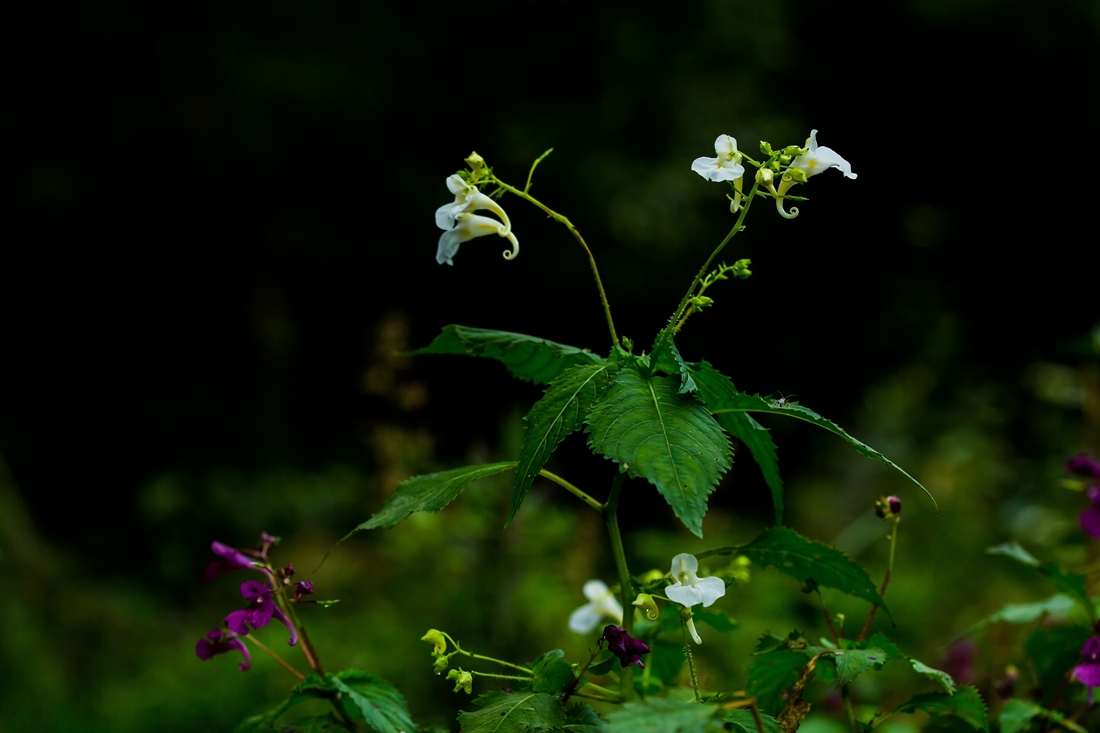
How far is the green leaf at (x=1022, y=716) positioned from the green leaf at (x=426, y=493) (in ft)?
1.75

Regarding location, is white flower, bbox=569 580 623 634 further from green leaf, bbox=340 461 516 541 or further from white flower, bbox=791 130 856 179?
white flower, bbox=791 130 856 179

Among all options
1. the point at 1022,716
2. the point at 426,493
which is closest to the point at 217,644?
the point at 426,493

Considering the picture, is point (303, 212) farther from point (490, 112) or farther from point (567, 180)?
point (567, 180)

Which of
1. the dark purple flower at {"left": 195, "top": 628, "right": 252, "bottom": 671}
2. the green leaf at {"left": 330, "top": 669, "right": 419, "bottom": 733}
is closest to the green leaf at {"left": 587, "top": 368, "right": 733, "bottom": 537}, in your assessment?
the green leaf at {"left": 330, "top": 669, "right": 419, "bottom": 733}

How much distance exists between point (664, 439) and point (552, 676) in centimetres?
22

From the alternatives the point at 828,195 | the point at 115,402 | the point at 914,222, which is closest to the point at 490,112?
the point at 828,195

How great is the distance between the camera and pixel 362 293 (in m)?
4.43

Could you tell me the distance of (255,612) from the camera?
0.73m

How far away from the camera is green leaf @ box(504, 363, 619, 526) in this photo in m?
0.61

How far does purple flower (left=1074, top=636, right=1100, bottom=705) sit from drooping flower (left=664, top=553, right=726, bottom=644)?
42 cm

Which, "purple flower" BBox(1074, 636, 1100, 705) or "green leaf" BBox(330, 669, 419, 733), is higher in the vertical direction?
"green leaf" BBox(330, 669, 419, 733)

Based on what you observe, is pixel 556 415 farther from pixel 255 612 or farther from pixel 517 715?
pixel 255 612

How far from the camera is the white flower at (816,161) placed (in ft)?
2.27

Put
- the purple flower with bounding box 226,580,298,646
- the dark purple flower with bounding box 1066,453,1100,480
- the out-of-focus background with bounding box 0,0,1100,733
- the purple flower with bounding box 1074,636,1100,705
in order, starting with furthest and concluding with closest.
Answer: the out-of-focus background with bounding box 0,0,1100,733 < the dark purple flower with bounding box 1066,453,1100,480 < the purple flower with bounding box 1074,636,1100,705 < the purple flower with bounding box 226,580,298,646
